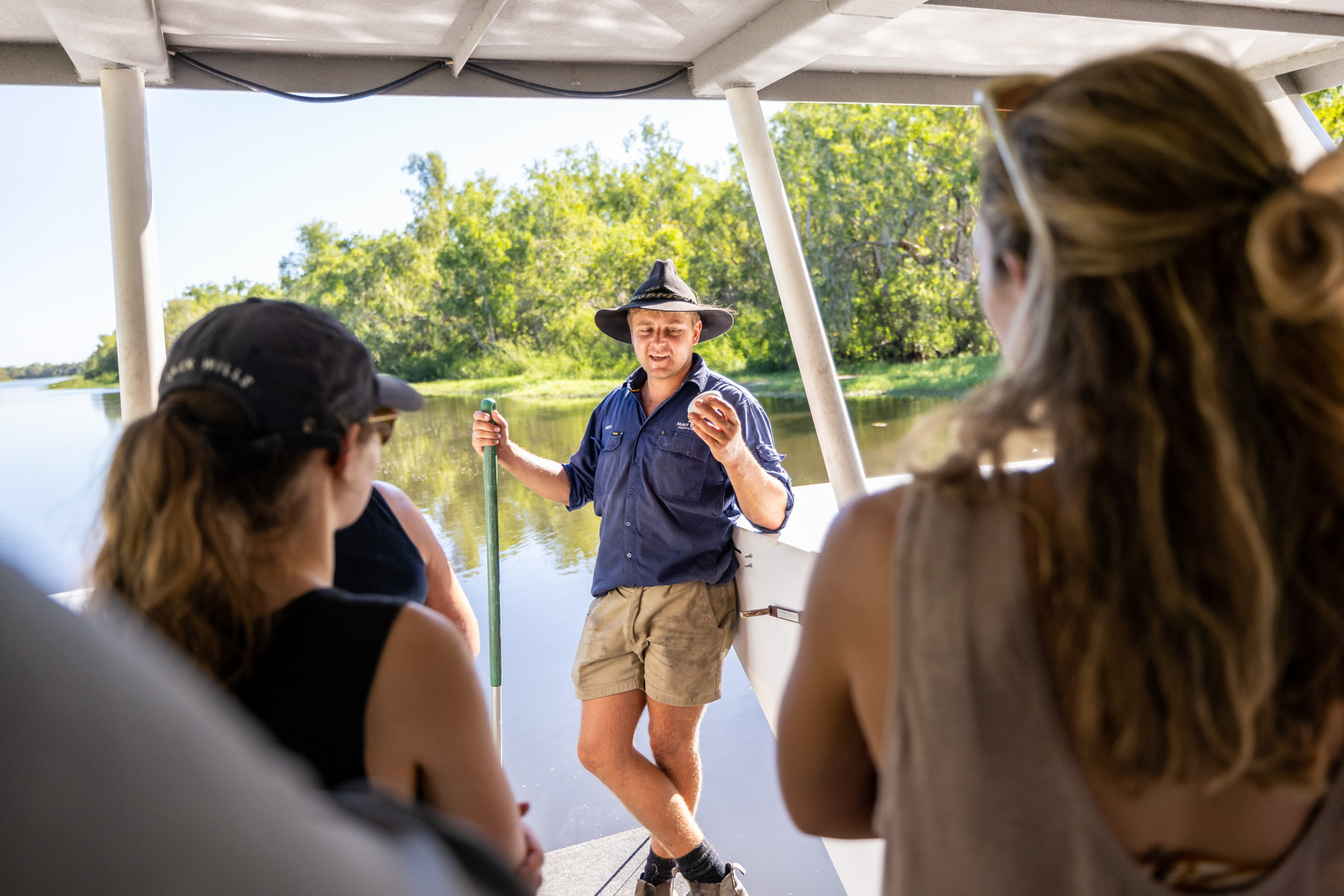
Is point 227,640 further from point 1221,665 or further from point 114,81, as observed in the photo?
point 114,81

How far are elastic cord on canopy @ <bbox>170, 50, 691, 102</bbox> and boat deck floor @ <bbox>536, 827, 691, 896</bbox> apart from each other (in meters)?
2.56

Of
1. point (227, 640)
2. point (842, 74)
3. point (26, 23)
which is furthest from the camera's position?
point (842, 74)

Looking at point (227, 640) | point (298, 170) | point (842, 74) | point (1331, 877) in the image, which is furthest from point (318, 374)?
point (298, 170)

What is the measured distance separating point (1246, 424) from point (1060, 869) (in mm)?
359

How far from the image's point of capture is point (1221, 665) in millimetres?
613

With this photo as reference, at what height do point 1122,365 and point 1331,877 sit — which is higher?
point 1122,365

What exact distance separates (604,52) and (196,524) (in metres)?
2.43

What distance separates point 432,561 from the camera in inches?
57.7

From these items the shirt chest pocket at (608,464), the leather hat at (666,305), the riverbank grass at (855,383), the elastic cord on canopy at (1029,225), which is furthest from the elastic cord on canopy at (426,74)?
the riverbank grass at (855,383)

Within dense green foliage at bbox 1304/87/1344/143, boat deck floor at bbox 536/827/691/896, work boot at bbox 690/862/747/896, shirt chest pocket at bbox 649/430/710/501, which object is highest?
dense green foliage at bbox 1304/87/1344/143

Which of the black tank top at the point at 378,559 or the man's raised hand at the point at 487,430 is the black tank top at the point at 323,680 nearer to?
the black tank top at the point at 378,559

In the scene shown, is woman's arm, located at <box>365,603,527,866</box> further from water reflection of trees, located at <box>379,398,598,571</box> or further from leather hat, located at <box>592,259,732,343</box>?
water reflection of trees, located at <box>379,398,598,571</box>

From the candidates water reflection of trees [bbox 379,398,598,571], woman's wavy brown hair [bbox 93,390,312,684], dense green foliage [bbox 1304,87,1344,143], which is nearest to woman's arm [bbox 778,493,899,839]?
woman's wavy brown hair [bbox 93,390,312,684]

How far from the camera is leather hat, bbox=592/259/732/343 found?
2.70 m
